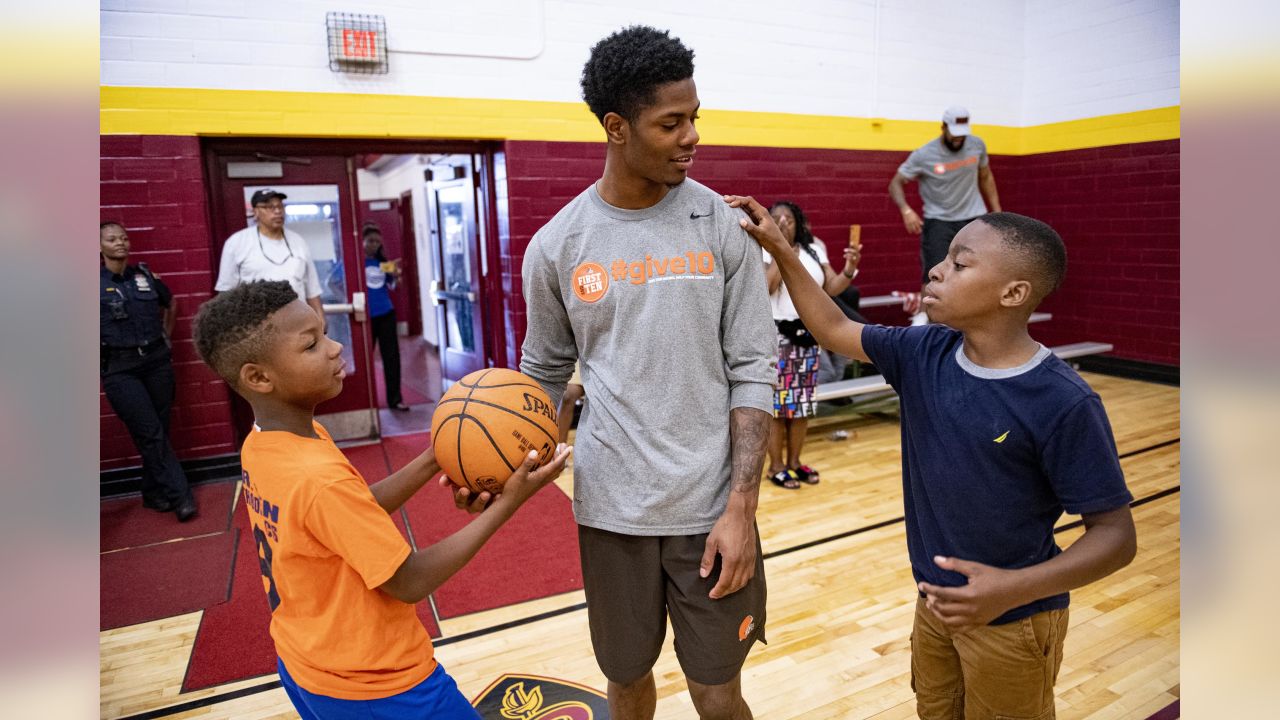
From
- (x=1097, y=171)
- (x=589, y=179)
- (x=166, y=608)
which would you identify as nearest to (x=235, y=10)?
(x=589, y=179)

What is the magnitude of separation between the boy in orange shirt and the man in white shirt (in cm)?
342

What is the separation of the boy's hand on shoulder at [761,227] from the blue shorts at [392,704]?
1054 millimetres

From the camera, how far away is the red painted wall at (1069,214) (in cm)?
641

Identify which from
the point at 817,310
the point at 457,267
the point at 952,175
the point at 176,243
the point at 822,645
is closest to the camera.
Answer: the point at 817,310

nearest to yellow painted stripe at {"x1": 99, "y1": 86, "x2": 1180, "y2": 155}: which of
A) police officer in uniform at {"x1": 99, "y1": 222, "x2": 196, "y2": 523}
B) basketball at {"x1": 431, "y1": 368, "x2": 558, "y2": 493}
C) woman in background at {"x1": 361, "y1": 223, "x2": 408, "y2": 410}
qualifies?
police officer in uniform at {"x1": 99, "y1": 222, "x2": 196, "y2": 523}

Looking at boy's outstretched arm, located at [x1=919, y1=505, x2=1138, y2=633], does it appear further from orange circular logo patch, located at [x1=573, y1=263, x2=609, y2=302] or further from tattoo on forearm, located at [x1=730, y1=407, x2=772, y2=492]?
orange circular logo patch, located at [x1=573, y1=263, x2=609, y2=302]

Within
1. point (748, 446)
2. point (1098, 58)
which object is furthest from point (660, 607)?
point (1098, 58)

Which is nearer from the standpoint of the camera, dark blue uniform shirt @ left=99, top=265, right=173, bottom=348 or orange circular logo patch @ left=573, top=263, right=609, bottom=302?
orange circular logo patch @ left=573, top=263, right=609, bottom=302

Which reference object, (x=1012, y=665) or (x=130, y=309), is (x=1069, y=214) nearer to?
(x=1012, y=665)

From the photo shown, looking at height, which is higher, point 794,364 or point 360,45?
point 360,45

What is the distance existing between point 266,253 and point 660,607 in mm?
4021

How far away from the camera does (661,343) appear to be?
1.52 m

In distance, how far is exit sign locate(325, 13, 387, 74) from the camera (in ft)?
15.6

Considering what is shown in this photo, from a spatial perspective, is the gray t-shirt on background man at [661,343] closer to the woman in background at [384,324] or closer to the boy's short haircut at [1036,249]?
the boy's short haircut at [1036,249]
